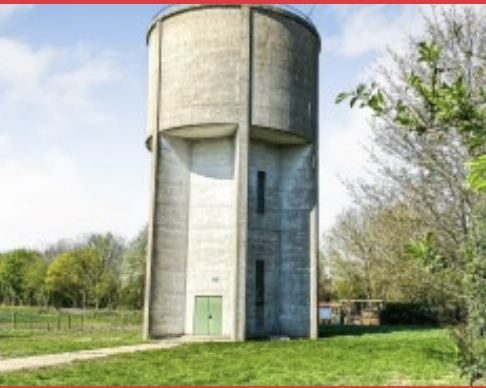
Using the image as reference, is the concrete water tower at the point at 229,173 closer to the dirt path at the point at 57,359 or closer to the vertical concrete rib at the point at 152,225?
the vertical concrete rib at the point at 152,225

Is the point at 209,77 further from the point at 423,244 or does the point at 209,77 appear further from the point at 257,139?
the point at 423,244

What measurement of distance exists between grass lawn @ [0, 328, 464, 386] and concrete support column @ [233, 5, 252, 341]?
3349 mm

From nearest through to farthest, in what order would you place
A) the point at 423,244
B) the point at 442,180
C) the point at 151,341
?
the point at 423,244 → the point at 442,180 → the point at 151,341

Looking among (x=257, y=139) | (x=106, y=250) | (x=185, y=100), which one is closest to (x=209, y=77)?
(x=185, y=100)

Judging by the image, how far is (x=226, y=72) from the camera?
22.9 metres

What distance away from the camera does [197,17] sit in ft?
77.8

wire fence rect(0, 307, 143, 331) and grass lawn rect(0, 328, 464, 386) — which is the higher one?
grass lawn rect(0, 328, 464, 386)

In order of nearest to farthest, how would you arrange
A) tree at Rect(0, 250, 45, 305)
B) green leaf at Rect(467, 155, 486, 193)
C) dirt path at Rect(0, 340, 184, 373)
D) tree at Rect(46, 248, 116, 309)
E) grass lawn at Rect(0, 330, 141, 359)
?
green leaf at Rect(467, 155, 486, 193), dirt path at Rect(0, 340, 184, 373), grass lawn at Rect(0, 330, 141, 359), tree at Rect(46, 248, 116, 309), tree at Rect(0, 250, 45, 305)

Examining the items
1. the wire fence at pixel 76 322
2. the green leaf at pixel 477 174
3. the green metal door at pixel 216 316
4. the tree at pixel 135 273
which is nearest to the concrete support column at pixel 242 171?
the green metal door at pixel 216 316

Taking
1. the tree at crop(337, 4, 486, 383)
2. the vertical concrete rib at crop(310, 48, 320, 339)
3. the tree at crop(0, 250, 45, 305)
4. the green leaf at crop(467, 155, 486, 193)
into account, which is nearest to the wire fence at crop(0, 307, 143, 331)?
the vertical concrete rib at crop(310, 48, 320, 339)

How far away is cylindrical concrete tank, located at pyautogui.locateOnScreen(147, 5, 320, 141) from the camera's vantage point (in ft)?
74.4

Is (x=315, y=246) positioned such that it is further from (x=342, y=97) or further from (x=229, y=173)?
(x=342, y=97)

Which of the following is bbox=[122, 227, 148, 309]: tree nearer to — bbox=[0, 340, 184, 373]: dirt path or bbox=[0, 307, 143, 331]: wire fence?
bbox=[0, 307, 143, 331]: wire fence

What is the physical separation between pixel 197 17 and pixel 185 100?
345 cm
